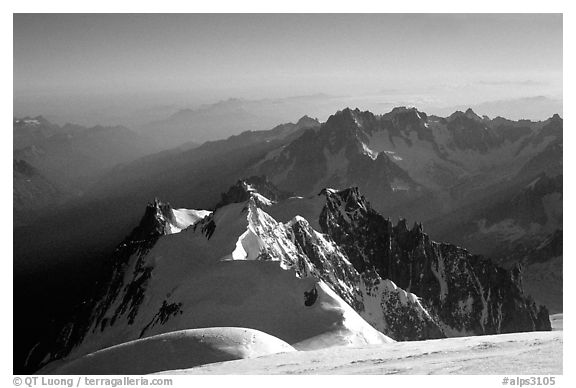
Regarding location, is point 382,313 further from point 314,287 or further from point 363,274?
point 314,287

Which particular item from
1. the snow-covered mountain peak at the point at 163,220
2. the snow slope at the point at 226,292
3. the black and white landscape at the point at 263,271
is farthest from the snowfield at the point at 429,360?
the snow-covered mountain peak at the point at 163,220

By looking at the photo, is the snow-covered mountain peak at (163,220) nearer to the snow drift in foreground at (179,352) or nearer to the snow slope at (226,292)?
the snow slope at (226,292)

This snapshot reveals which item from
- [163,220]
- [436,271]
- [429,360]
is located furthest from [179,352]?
[436,271]

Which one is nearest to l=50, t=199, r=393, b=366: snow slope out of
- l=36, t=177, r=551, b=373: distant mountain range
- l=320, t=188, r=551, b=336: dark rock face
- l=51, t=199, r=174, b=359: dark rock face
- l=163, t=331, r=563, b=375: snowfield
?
l=36, t=177, r=551, b=373: distant mountain range

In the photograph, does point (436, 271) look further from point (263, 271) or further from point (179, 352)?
point (179, 352)

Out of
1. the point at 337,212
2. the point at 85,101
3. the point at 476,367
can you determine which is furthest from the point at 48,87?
the point at 337,212
